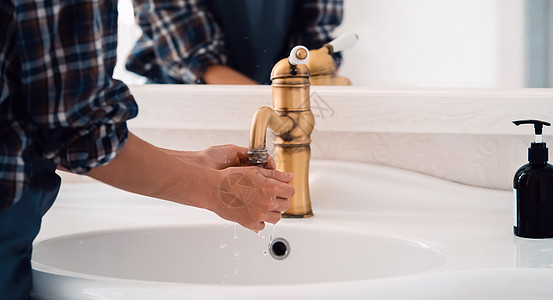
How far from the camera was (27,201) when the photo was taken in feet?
1.52

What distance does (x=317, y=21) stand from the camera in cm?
86

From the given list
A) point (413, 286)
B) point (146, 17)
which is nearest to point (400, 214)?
point (413, 286)

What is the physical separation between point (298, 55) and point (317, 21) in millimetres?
191

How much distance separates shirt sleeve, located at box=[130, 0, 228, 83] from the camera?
88cm

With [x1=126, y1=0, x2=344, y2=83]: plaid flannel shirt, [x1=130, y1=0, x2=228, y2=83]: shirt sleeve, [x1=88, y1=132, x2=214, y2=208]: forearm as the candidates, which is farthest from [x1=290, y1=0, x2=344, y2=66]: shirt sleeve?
[x1=88, y1=132, x2=214, y2=208]: forearm

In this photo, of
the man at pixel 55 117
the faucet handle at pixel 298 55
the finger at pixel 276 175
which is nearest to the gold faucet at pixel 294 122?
the faucet handle at pixel 298 55

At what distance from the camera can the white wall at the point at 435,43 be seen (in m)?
0.82

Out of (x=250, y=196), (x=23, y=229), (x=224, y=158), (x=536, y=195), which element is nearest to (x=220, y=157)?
(x=224, y=158)

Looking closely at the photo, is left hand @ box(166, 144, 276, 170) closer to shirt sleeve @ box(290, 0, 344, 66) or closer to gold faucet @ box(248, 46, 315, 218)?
gold faucet @ box(248, 46, 315, 218)

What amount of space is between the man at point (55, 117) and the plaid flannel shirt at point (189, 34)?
1.39 feet

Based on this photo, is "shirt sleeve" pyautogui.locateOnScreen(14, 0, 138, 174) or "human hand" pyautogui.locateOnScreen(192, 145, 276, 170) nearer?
"shirt sleeve" pyautogui.locateOnScreen(14, 0, 138, 174)

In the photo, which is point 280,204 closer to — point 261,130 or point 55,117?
point 261,130

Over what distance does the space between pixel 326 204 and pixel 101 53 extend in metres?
0.48

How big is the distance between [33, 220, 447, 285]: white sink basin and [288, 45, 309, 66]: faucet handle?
8.2 inches
